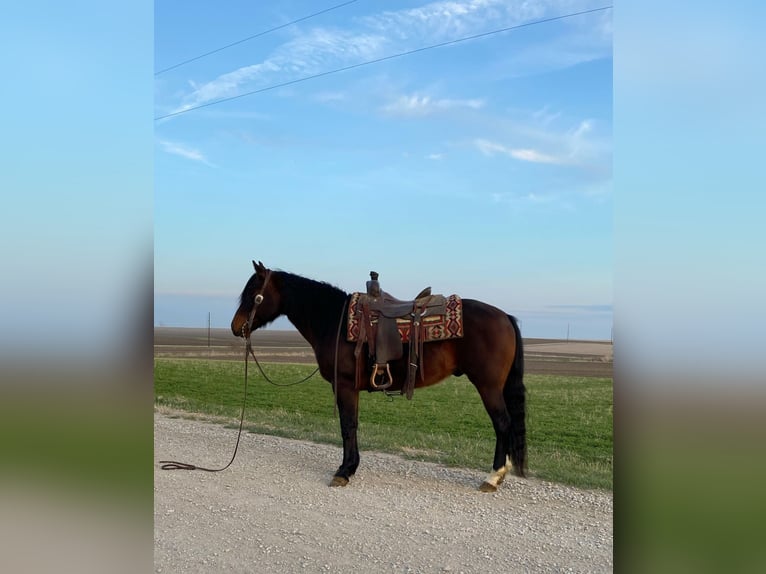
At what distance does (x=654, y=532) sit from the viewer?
216 centimetres

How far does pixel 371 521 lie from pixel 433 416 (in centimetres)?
476

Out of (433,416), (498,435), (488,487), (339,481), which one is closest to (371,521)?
(339,481)

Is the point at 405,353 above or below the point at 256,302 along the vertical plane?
below

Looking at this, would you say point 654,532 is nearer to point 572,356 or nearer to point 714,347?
point 714,347

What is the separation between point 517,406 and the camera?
5480 mm

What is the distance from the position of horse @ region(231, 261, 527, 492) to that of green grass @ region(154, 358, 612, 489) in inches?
26.0

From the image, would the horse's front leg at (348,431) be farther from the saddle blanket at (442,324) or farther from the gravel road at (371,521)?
the saddle blanket at (442,324)

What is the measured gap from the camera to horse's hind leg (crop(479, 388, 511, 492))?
204 inches

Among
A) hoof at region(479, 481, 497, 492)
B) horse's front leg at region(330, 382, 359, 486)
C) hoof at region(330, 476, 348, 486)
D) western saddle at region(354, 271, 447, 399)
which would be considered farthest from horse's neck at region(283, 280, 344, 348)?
hoof at region(479, 481, 497, 492)

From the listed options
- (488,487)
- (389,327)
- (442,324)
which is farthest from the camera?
(389,327)

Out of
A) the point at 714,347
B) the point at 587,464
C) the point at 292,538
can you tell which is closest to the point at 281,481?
the point at 292,538

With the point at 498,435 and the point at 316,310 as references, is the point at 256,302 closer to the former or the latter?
the point at 316,310

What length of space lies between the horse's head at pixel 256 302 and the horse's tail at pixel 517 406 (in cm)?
238

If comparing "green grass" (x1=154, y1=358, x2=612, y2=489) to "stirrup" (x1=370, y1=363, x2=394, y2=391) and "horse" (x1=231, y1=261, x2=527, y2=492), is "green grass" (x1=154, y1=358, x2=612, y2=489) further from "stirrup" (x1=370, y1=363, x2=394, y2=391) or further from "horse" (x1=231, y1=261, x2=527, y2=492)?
"stirrup" (x1=370, y1=363, x2=394, y2=391)
